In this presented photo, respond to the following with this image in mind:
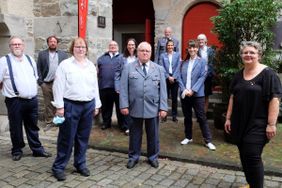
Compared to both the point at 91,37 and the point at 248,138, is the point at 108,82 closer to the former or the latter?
the point at 91,37

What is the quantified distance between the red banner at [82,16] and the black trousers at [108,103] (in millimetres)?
1177

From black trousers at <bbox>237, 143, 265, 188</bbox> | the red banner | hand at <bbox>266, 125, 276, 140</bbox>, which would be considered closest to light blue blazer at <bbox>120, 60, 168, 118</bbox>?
black trousers at <bbox>237, 143, 265, 188</bbox>

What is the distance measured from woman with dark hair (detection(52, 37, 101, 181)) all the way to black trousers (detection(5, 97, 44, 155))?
93 centimetres

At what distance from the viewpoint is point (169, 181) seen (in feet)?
14.2

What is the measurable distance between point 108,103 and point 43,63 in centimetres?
136

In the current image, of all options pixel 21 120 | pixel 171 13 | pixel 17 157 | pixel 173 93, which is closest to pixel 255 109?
pixel 21 120

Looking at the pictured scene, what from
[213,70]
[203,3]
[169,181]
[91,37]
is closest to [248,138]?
[169,181]

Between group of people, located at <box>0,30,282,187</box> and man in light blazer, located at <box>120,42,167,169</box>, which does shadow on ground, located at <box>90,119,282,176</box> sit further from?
man in light blazer, located at <box>120,42,167,169</box>

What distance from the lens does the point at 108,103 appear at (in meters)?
6.78

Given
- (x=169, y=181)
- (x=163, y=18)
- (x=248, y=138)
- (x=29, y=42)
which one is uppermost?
(x=163, y=18)

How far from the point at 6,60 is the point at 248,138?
3.20 m

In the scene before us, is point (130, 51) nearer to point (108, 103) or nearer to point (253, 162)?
point (108, 103)

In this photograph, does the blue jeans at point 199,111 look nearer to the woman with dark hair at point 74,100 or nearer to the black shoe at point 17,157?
the woman with dark hair at point 74,100

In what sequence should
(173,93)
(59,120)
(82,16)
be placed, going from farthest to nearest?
(173,93) → (82,16) → (59,120)
